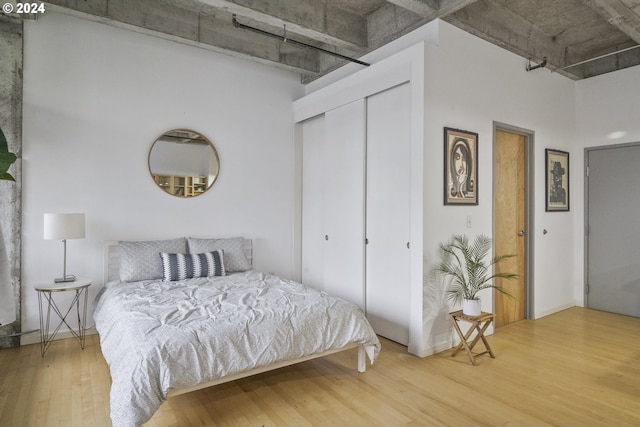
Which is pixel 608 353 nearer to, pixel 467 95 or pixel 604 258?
pixel 604 258

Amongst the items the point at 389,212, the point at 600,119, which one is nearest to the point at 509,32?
the point at 600,119

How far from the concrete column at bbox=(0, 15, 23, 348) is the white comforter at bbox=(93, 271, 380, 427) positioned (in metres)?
0.88

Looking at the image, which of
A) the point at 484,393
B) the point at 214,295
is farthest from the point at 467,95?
the point at 214,295

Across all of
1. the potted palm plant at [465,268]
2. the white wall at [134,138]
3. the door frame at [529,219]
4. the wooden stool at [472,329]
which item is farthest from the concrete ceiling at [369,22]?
the wooden stool at [472,329]

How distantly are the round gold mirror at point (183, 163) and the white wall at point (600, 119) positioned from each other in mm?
4691

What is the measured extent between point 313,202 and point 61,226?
274 centimetres

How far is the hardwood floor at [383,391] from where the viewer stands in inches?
90.6

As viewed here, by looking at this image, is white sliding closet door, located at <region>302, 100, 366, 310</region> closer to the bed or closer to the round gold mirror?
the bed

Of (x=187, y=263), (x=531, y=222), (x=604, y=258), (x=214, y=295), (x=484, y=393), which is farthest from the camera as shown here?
(x=604, y=258)

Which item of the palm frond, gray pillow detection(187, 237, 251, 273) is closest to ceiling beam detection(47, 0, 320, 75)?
gray pillow detection(187, 237, 251, 273)

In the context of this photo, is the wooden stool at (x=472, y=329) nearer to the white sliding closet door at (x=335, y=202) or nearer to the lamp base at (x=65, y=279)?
the white sliding closet door at (x=335, y=202)

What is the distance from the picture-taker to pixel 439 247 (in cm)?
343

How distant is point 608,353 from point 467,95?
105 inches

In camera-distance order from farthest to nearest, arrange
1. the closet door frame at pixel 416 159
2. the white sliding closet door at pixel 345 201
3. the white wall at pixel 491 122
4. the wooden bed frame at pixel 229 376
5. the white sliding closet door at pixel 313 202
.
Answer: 1. the white sliding closet door at pixel 313 202
2. the white sliding closet door at pixel 345 201
3. the white wall at pixel 491 122
4. the closet door frame at pixel 416 159
5. the wooden bed frame at pixel 229 376
